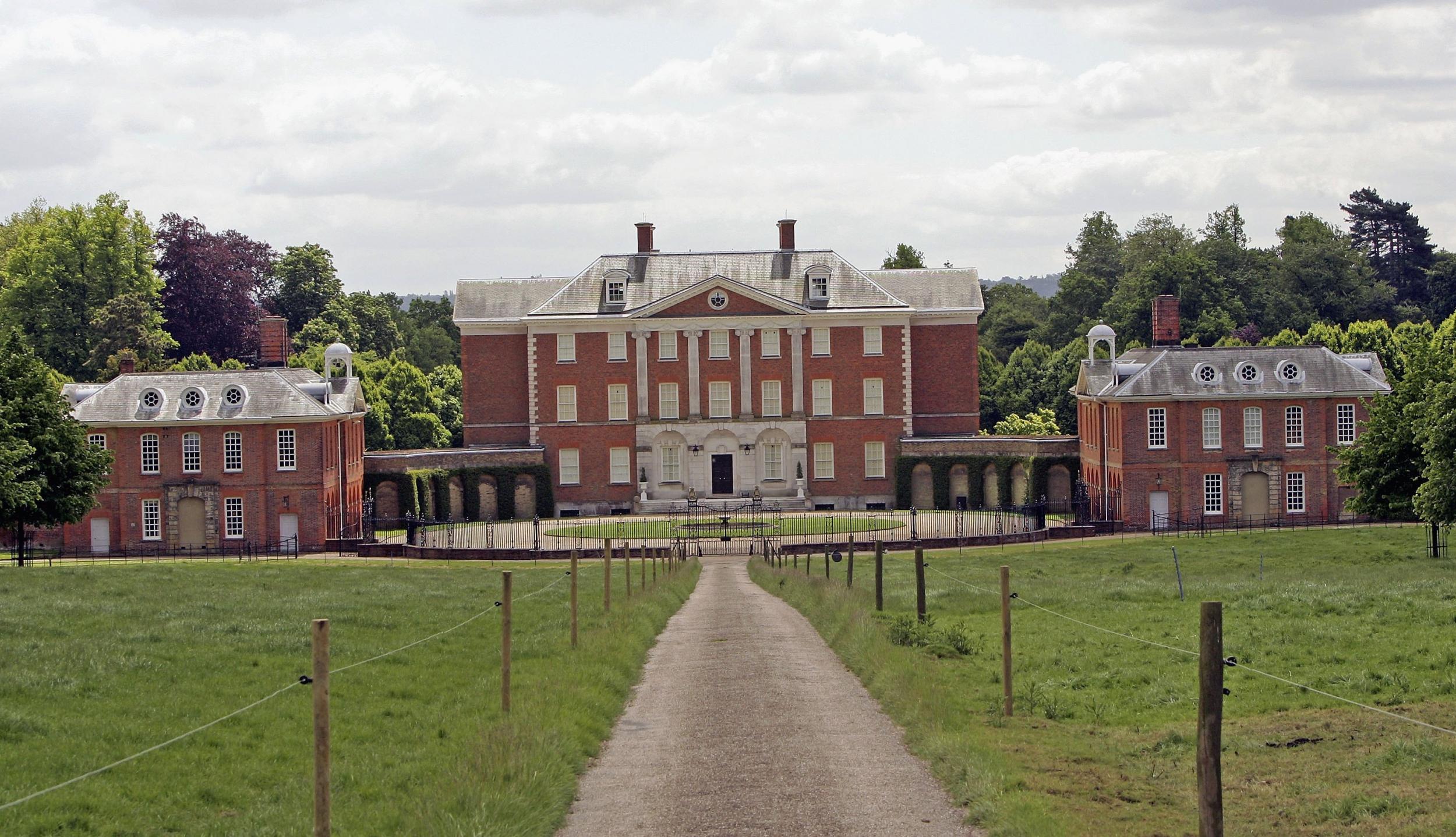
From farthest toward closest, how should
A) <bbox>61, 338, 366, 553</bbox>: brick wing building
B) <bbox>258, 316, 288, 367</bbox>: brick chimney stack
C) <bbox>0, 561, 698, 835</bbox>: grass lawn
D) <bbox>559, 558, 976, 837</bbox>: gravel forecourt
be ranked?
1. <bbox>258, 316, 288, 367</bbox>: brick chimney stack
2. <bbox>61, 338, 366, 553</bbox>: brick wing building
3. <bbox>559, 558, 976, 837</bbox>: gravel forecourt
4. <bbox>0, 561, 698, 835</bbox>: grass lawn

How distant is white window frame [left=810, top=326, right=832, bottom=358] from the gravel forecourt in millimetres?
55668

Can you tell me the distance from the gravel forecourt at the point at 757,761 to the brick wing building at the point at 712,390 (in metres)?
54.5

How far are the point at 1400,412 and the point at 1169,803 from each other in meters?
37.1

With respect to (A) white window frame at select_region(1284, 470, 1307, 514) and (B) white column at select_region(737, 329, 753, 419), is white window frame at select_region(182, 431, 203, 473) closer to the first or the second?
(B) white column at select_region(737, 329, 753, 419)

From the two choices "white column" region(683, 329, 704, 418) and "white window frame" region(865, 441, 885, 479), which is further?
"white column" region(683, 329, 704, 418)

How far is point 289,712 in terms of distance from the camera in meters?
17.3

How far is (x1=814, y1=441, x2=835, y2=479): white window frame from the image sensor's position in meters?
78.4

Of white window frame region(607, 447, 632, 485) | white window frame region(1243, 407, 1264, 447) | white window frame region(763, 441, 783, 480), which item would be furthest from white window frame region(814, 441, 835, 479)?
white window frame region(1243, 407, 1264, 447)

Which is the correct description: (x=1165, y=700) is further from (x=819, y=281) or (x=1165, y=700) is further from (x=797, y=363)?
(x=819, y=281)

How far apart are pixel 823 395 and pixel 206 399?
29.4 m

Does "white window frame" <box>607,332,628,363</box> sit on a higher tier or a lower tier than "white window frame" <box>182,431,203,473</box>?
higher

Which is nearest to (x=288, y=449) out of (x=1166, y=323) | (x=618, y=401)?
(x=618, y=401)

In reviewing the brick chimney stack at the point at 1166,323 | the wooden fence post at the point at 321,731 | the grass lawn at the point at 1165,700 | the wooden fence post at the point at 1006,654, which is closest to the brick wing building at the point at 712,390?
the brick chimney stack at the point at 1166,323

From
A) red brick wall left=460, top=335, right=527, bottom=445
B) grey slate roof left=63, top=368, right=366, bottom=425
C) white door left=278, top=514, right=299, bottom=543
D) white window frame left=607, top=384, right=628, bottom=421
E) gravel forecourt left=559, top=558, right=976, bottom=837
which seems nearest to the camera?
gravel forecourt left=559, top=558, right=976, bottom=837
